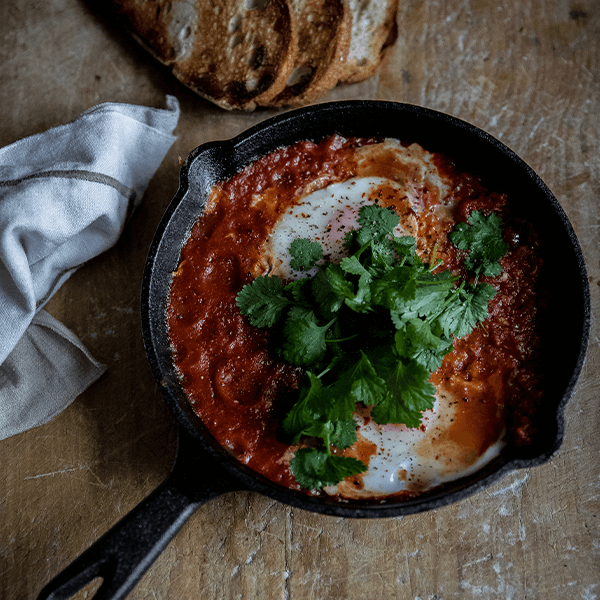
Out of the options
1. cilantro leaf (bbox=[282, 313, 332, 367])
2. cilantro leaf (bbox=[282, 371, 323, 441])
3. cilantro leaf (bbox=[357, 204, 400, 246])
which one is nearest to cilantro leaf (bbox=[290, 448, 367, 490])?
cilantro leaf (bbox=[282, 371, 323, 441])

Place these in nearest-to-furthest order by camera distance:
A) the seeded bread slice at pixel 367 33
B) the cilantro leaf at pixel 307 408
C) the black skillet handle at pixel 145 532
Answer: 1. the black skillet handle at pixel 145 532
2. the cilantro leaf at pixel 307 408
3. the seeded bread slice at pixel 367 33

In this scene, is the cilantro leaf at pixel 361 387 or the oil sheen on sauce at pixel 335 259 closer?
the cilantro leaf at pixel 361 387

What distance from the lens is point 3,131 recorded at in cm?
306

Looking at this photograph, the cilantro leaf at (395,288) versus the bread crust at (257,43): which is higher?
the bread crust at (257,43)

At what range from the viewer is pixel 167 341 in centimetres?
266

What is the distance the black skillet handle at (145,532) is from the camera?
208 cm

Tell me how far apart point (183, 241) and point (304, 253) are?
0.63 m

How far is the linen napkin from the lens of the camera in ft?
8.75

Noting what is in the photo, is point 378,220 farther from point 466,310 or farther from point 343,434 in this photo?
point 343,434

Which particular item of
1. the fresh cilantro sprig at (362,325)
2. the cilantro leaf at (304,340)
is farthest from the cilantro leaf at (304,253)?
the cilantro leaf at (304,340)

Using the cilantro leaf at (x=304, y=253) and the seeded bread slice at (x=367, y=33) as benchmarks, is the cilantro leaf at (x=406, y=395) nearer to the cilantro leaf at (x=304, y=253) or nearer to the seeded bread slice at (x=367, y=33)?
the cilantro leaf at (x=304, y=253)

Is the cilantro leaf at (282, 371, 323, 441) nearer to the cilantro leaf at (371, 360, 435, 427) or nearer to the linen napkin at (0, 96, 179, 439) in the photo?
the cilantro leaf at (371, 360, 435, 427)

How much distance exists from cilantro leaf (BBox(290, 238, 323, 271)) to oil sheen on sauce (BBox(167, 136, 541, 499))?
8cm

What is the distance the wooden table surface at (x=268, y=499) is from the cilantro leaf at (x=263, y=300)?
687mm
